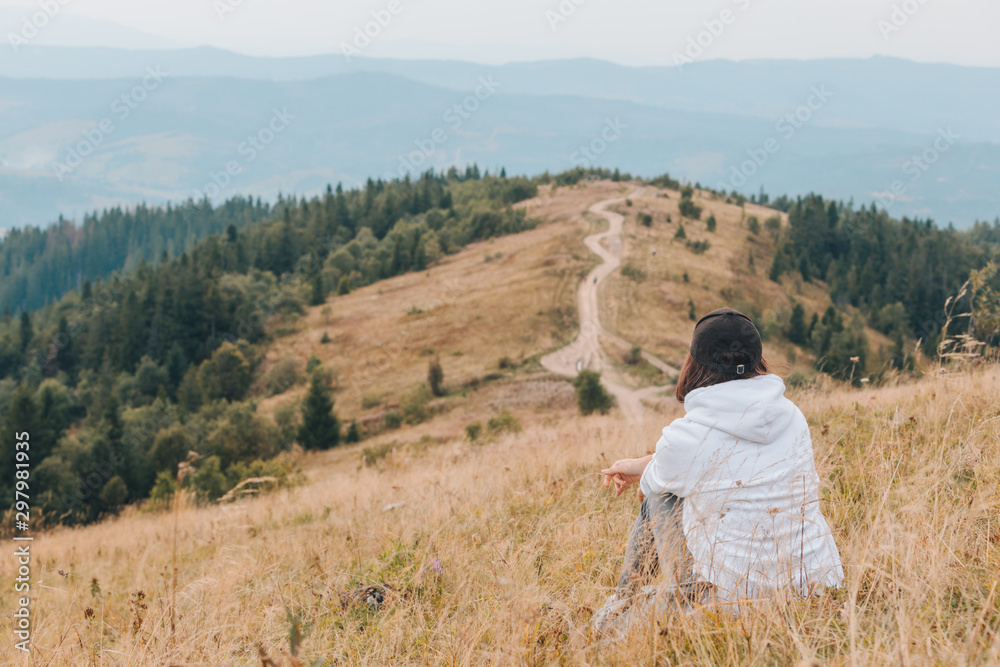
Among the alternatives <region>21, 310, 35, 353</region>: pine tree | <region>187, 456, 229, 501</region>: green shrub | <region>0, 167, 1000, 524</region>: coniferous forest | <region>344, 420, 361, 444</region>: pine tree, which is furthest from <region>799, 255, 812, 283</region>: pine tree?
<region>21, 310, 35, 353</region>: pine tree

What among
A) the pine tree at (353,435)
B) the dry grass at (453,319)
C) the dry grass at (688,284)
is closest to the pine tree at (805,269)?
the dry grass at (688,284)

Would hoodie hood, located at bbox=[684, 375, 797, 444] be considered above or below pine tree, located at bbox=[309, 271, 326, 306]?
above

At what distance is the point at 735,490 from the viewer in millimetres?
2645

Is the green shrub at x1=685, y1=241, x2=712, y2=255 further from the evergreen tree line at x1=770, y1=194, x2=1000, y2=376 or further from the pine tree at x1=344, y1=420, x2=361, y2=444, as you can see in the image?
the pine tree at x1=344, y1=420, x2=361, y2=444

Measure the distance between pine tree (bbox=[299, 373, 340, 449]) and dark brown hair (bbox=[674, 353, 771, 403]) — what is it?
33.0 m

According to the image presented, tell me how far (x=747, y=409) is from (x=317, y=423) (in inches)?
1340

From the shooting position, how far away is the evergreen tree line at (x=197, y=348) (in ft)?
112

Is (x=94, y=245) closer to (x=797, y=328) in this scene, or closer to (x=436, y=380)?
(x=436, y=380)

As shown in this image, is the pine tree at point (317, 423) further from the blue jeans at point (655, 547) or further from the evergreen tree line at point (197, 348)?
the blue jeans at point (655, 547)

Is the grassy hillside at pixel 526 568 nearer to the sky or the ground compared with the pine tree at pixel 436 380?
nearer to the sky

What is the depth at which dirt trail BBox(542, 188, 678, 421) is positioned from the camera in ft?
105

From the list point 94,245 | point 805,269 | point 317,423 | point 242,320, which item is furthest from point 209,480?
point 94,245

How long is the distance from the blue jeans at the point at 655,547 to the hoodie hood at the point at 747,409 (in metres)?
0.43

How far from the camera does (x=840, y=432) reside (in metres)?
5.51
